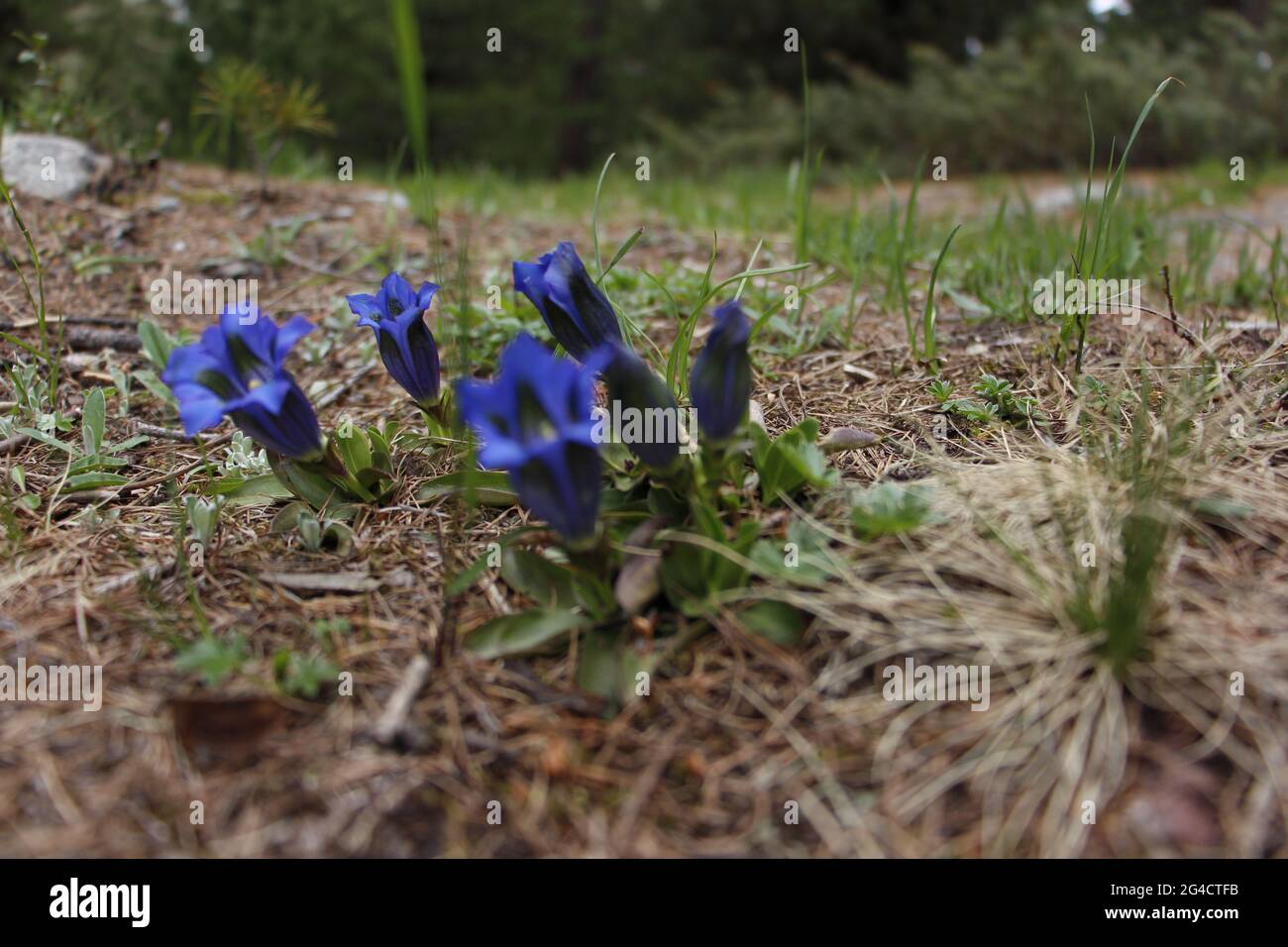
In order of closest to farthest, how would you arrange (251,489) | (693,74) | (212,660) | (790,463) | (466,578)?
(212,660) < (466,578) < (790,463) < (251,489) < (693,74)

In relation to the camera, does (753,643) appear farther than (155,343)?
No

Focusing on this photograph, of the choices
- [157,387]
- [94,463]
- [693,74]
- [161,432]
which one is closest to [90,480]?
[94,463]

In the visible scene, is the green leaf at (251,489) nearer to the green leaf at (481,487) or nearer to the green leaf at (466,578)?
the green leaf at (481,487)

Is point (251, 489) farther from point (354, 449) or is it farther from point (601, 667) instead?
point (601, 667)

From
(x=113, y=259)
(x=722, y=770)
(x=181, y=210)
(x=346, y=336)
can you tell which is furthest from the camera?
(x=181, y=210)

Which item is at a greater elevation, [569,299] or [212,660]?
[569,299]

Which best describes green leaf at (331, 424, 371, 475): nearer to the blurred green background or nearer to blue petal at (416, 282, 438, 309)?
blue petal at (416, 282, 438, 309)
